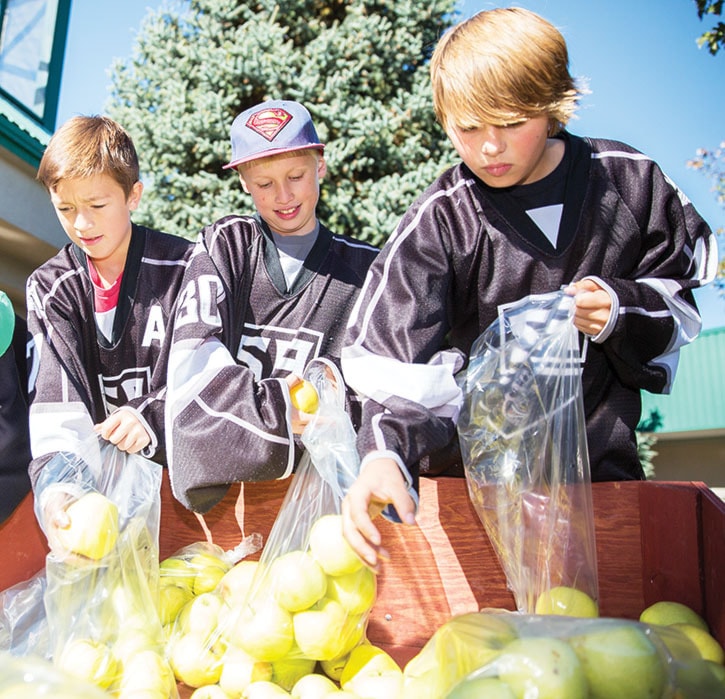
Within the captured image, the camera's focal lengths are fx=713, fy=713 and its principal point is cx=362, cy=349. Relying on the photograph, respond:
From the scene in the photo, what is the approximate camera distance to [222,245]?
6.16 ft

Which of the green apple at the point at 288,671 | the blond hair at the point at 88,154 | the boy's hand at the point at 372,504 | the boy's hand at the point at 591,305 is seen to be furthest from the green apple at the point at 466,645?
the blond hair at the point at 88,154

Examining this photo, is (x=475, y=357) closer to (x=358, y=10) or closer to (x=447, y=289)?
(x=447, y=289)

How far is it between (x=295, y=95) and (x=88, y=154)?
14.1ft

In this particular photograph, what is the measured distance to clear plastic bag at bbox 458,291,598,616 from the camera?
1254 mm

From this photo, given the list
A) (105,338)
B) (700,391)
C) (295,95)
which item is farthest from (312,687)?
(700,391)

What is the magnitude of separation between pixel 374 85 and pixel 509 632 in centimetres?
596

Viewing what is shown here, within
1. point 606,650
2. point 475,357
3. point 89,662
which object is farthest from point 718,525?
point 89,662

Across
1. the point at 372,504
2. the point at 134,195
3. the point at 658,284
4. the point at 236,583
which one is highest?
the point at 134,195

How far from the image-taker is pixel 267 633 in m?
1.20

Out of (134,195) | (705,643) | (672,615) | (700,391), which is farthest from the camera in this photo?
(700,391)

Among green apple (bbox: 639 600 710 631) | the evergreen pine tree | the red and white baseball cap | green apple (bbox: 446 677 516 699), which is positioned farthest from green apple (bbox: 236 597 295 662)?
the evergreen pine tree

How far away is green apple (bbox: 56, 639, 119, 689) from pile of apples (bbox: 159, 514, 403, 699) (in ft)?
0.38

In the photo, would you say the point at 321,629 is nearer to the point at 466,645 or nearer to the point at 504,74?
the point at 466,645

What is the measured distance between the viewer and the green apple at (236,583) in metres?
1.39
